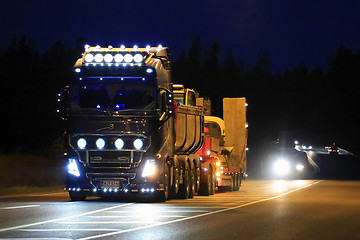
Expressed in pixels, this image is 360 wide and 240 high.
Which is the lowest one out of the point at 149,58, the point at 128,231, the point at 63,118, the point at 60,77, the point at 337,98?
the point at 128,231

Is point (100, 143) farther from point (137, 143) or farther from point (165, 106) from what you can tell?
point (165, 106)

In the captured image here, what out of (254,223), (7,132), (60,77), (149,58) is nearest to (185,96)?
(149,58)

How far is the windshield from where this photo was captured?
72.3 ft

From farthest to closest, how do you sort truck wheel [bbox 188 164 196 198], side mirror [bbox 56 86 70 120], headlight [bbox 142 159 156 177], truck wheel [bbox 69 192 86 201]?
truck wheel [bbox 188 164 196 198] → truck wheel [bbox 69 192 86 201] → headlight [bbox 142 159 156 177] → side mirror [bbox 56 86 70 120]

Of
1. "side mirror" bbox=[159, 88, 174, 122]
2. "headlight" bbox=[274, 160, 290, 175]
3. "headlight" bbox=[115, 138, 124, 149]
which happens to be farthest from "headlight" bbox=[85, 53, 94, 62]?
"headlight" bbox=[274, 160, 290, 175]

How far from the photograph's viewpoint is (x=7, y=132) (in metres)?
77.9

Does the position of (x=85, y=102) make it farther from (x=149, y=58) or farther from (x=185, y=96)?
(x=185, y=96)

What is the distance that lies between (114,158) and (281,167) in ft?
105

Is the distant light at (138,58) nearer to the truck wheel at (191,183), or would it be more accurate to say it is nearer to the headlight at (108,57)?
the headlight at (108,57)

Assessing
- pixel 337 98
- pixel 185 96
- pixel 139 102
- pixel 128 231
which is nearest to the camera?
pixel 128 231

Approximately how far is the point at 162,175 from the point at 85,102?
293 centimetres

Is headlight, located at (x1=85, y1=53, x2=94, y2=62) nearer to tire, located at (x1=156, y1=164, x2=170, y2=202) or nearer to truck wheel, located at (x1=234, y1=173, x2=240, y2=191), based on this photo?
tire, located at (x1=156, y1=164, x2=170, y2=202)

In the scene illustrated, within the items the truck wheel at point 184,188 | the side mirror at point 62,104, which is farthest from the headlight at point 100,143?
the truck wheel at point 184,188

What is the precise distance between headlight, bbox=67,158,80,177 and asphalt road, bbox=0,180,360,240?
32.4 inches
